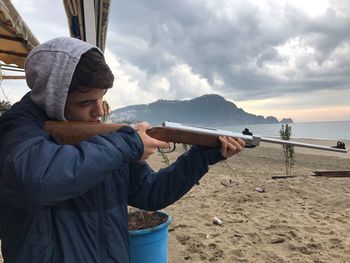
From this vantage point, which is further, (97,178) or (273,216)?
(273,216)

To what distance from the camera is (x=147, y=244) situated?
10.0 feet

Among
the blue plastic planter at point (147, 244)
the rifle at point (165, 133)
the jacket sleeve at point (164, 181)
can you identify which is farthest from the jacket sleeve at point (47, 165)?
the blue plastic planter at point (147, 244)

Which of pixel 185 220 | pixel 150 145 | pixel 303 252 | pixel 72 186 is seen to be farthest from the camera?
A: pixel 185 220

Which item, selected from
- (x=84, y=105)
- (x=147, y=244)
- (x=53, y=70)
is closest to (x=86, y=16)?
(x=147, y=244)

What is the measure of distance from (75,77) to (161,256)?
7.47 feet

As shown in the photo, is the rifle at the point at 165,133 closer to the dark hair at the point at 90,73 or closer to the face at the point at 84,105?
the face at the point at 84,105

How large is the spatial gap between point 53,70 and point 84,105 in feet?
0.83

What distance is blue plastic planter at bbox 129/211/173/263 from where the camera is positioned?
2988 mm

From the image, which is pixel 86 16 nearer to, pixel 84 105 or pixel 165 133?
pixel 165 133

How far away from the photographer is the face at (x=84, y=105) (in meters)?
1.47

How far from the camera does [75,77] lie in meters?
1.39

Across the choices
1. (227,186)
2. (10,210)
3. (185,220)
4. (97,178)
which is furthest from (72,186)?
(227,186)

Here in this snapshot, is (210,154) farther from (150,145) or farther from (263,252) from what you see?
(263,252)

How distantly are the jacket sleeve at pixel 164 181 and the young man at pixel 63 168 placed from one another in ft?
0.59
